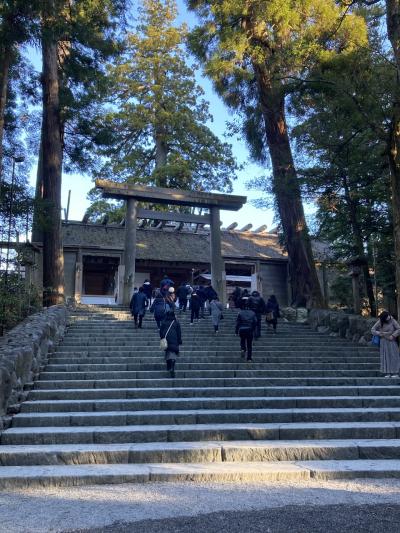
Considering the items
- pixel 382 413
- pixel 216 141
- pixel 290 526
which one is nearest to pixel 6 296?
pixel 382 413

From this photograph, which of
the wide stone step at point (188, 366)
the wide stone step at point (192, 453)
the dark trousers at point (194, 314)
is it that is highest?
the dark trousers at point (194, 314)

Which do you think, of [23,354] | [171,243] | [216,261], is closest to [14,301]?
[23,354]

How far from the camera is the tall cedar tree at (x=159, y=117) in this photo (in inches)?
952

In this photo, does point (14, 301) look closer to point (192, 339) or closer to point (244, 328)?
point (192, 339)

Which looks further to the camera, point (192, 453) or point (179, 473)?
point (192, 453)

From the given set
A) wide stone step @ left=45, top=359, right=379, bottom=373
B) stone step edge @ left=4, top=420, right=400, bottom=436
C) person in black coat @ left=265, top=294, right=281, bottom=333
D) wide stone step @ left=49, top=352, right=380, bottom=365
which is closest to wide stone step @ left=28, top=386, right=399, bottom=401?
stone step edge @ left=4, top=420, right=400, bottom=436

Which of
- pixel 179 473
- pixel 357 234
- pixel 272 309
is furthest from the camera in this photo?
pixel 357 234

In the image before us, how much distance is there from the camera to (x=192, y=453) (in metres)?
5.78

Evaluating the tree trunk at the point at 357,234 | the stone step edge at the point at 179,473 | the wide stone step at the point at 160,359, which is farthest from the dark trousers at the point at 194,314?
the stone step edge at the point at 179,473

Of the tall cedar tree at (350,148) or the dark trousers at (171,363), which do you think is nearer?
the dark trousers at (171,363)

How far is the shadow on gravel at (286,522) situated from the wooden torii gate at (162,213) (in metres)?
13.1

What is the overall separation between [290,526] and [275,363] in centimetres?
633

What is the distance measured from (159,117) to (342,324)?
14.4 meters

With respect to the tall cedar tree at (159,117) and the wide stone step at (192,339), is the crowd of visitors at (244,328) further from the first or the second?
the tall cedar tree at (159,117)
